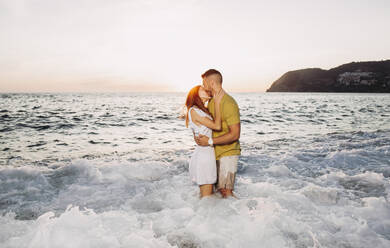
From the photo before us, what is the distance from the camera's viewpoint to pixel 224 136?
4090 mm

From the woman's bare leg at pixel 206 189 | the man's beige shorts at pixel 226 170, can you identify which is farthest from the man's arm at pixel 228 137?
the woman's bare leg at pixel 206 189

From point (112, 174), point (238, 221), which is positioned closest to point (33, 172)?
point (112, 174)

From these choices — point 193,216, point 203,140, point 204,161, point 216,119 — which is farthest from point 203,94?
point 193,216

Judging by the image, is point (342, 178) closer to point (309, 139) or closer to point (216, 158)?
point (216, 158)

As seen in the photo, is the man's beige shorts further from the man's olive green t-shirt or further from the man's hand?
the man's hand

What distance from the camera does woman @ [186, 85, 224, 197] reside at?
410cm

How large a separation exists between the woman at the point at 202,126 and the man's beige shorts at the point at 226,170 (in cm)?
11

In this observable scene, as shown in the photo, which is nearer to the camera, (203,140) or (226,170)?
(203,140)

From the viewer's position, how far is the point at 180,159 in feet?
28.6

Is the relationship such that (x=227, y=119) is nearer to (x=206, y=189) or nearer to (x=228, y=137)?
(x=228, y=137)

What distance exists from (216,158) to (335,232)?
2.18 m

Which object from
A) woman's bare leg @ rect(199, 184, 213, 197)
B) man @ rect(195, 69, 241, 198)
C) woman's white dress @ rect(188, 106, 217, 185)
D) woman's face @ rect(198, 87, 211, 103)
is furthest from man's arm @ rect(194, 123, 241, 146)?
woman's bare leg @ rect(199, 184, 213, 197)

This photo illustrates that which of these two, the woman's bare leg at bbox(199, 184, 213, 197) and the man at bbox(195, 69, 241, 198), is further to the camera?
the woman's bare leg at bbox(199, 184, 213, 197)

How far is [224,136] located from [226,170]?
2.26 feet
